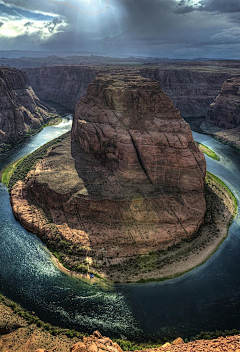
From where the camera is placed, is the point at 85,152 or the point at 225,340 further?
the point at 85,152

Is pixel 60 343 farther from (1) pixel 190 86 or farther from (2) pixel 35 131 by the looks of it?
(1) pixel 190 86

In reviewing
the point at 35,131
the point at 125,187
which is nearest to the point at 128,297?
the point at 125,187

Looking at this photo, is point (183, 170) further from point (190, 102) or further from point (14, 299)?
point (190, 102)

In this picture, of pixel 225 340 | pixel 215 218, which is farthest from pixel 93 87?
pixel 225 340

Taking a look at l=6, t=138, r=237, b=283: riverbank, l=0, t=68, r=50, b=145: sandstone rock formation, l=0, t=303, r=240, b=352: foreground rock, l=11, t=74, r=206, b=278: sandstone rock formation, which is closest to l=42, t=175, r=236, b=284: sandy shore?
l=6, t=138, r=237, b=283: riverbank

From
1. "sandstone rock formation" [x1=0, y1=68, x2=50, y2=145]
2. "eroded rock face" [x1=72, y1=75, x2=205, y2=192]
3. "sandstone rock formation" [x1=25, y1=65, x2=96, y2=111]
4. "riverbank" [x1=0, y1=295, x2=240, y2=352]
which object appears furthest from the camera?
"sandstone rock formation" [x1=25, y1=65, x2=96, y2=111]

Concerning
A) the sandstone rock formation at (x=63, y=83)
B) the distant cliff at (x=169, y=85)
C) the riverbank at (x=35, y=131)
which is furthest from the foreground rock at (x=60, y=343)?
the sandstone rock formation at (x=63, y=83)

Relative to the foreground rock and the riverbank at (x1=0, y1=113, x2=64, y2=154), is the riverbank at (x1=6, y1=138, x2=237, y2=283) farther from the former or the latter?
the riverbank at (x1=0, y1=113, x2=64, y2=154)
